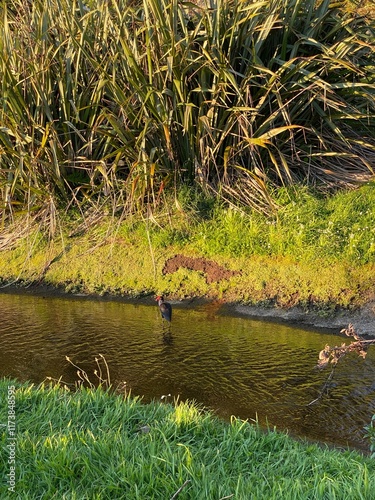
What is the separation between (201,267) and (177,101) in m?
1.95

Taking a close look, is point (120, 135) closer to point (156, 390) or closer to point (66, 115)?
point (66, 115)

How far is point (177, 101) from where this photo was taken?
296 inches

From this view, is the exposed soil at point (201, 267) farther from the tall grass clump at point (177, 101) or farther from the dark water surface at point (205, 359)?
the tall grass clump at point (177, 101)

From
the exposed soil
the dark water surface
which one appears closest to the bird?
the dark water surface

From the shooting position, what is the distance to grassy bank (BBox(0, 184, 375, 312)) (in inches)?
263

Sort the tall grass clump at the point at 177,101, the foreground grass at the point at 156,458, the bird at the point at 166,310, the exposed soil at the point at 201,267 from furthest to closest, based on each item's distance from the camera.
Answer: the tall grass clump at the point at 177,101, the exposed soil at the point at 201,267, the bird at the point at 166,310, the foreground grass at the point at 156,458

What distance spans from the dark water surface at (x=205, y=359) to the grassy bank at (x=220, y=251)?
389mm

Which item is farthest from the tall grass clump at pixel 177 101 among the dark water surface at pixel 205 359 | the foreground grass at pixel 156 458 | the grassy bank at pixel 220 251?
the foreground grass at pixel 156 458

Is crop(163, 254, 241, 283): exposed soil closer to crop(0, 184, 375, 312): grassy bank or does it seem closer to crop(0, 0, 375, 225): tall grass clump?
crop(0, 184, 375, 312): grassy bank

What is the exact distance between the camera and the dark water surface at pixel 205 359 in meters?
4.53

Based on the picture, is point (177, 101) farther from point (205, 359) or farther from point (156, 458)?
point (156, 458)

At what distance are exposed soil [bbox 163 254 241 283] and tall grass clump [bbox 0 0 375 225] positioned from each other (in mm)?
766

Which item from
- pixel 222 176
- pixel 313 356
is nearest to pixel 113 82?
pixel 222 176

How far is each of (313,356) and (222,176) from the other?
9.61ft
